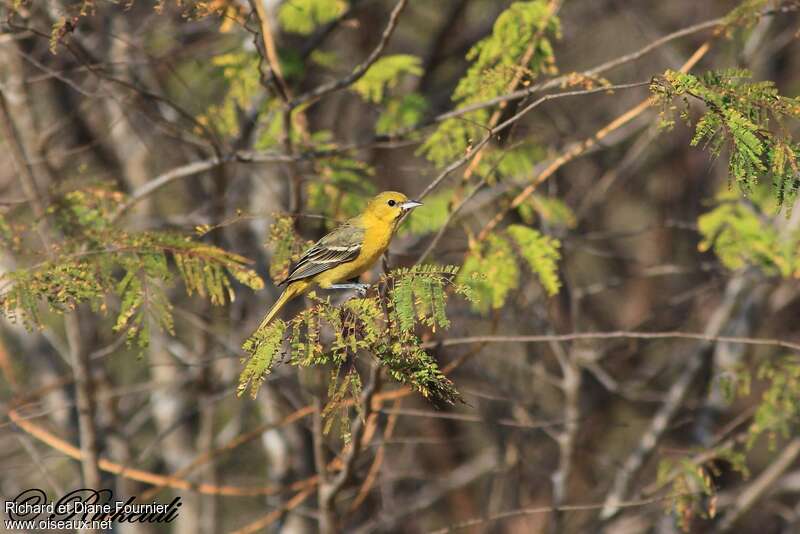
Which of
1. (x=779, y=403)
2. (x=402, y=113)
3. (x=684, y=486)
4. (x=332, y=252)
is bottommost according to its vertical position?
(x=684, y=486)

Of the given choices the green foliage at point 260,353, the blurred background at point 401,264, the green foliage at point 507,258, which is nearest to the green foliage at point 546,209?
the blurred background at point 401,264

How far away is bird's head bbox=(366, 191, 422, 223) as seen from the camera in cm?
475

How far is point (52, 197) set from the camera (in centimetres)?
473

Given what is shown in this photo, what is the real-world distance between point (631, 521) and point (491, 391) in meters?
1.79

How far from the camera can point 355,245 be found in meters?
4.71

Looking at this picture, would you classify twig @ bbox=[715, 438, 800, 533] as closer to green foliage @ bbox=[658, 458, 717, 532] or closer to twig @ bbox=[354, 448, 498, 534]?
green foliage @ bbox=[658, 458, 717, 532]

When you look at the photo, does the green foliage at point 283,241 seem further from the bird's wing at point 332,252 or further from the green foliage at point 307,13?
the green foliage at point 307,13

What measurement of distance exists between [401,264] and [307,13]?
249 centimetres

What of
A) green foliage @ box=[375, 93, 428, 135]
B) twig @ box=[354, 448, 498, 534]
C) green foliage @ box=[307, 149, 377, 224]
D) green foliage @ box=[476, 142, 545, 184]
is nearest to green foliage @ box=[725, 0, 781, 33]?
green foliage @ box=[476, 142, 545, 184]

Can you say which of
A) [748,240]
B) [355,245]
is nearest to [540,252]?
[355,245]

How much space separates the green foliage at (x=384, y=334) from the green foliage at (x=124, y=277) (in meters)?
0.70

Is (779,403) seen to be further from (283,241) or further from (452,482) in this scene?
(452,482)

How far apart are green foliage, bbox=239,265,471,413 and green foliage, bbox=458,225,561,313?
5.28 feet

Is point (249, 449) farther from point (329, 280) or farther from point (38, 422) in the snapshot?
point (329, 280)
